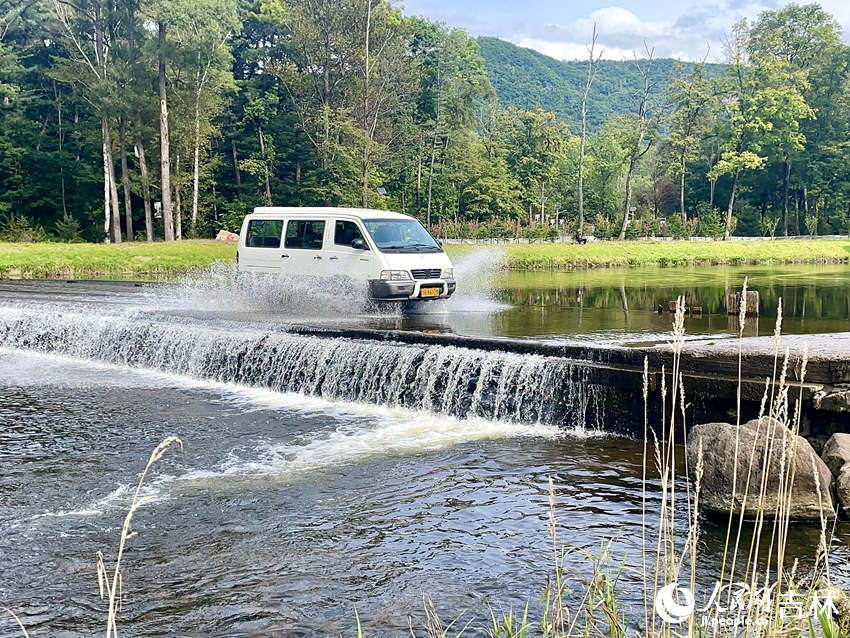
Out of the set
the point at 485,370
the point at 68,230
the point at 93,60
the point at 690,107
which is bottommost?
the point at 485,370

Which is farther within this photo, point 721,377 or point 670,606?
point 721,377

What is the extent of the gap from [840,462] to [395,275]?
9.38 meters

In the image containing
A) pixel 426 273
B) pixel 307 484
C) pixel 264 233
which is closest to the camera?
pixel 307 484

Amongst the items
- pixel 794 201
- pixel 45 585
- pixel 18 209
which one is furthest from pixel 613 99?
pixel 45 585

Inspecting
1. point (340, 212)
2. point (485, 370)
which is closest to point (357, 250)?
point (340, 212)

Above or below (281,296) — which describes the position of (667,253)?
above

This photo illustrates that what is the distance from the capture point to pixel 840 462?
7.04 meters

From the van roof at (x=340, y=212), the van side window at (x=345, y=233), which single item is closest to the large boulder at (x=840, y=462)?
the van side window at (x=345, y=233)

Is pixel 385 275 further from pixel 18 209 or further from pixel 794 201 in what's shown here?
pixel 794 201

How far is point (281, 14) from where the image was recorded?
5672 cm

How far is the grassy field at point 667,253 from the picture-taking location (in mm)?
39312

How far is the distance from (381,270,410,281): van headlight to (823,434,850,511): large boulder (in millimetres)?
9020

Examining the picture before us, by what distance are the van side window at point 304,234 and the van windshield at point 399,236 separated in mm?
1132

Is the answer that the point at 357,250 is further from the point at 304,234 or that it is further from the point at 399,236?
the point at 304,234
